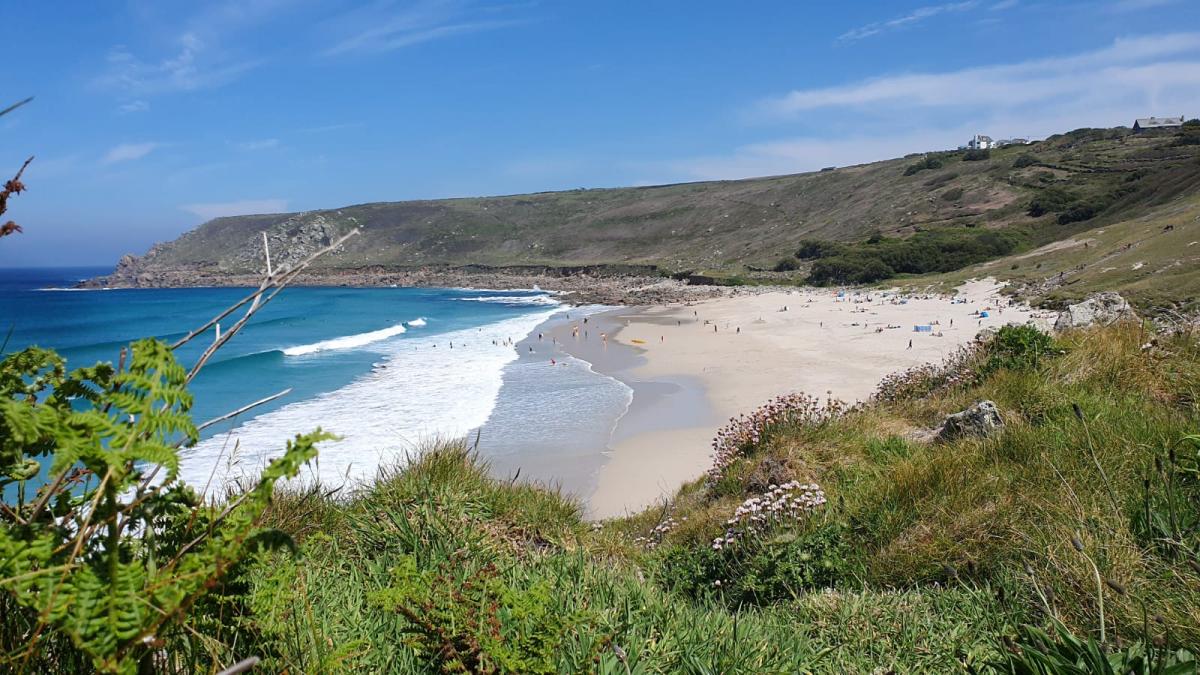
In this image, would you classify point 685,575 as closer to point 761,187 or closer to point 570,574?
point 570,574

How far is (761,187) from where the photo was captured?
4520 inches

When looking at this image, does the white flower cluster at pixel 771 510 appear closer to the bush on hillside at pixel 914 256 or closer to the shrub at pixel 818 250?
the bush on hillside at pixel 914 256

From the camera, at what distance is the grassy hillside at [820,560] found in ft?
7.24

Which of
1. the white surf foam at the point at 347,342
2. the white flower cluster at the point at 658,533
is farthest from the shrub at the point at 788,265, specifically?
the white flower cluster at the point at 658,533

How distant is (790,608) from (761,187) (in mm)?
117369

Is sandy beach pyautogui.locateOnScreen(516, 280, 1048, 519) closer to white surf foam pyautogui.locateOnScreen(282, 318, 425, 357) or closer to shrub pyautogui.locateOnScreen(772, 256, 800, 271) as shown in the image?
white surf foam pyautogui.locateOnScreen(282, 318, 425, 357)

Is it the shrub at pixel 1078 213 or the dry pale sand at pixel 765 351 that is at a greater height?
the shrub at pixel 1078 213

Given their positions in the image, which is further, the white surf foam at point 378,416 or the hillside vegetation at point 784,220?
the hillside vegetation at point 784,220

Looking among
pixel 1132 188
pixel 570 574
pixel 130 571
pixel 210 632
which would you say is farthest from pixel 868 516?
pixel 1132 188

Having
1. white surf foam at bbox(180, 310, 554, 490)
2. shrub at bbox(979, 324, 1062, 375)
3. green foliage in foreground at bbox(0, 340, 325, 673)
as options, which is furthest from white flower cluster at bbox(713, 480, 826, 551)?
white surf foam at bbox(180, 310, 554, 490)

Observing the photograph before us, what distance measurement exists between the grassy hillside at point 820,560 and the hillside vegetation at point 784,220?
131cm

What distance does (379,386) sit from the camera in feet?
72.9

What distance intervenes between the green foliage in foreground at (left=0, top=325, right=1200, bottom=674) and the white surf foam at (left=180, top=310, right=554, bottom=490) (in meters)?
5.35

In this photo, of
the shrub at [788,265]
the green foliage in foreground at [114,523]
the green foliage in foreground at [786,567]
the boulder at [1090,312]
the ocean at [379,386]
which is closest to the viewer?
the green foliage in foreground at [114,523]
